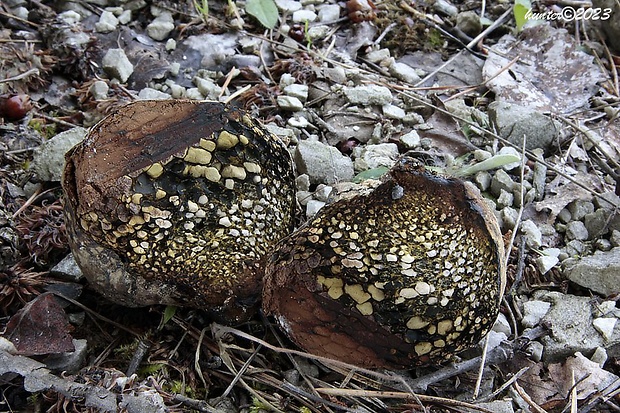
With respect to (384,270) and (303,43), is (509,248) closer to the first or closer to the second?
(384,270)

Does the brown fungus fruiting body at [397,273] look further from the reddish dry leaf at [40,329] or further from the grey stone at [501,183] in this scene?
the grey stone at [501,183]

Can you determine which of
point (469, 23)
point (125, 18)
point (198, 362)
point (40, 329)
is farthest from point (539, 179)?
point (125, 18)

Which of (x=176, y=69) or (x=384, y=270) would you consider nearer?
(x=384, y=270)

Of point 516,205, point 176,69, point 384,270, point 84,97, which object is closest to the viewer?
point 384,270

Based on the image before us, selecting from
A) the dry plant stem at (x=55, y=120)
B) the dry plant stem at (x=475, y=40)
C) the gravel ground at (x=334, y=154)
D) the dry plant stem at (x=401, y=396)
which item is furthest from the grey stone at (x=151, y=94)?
the dry plant stem at (x=401, y=396)

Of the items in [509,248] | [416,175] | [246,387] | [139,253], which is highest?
[416,175]

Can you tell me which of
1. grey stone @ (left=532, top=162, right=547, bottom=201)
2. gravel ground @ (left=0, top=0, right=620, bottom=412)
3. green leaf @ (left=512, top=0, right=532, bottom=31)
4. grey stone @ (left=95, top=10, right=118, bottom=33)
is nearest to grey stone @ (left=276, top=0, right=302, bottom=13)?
gravel ground @ (left=0, top=0, right=620, bottom=412)

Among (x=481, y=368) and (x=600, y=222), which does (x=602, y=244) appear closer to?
(x=600, y=222)

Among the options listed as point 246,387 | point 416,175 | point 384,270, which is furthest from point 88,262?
point 416,175
